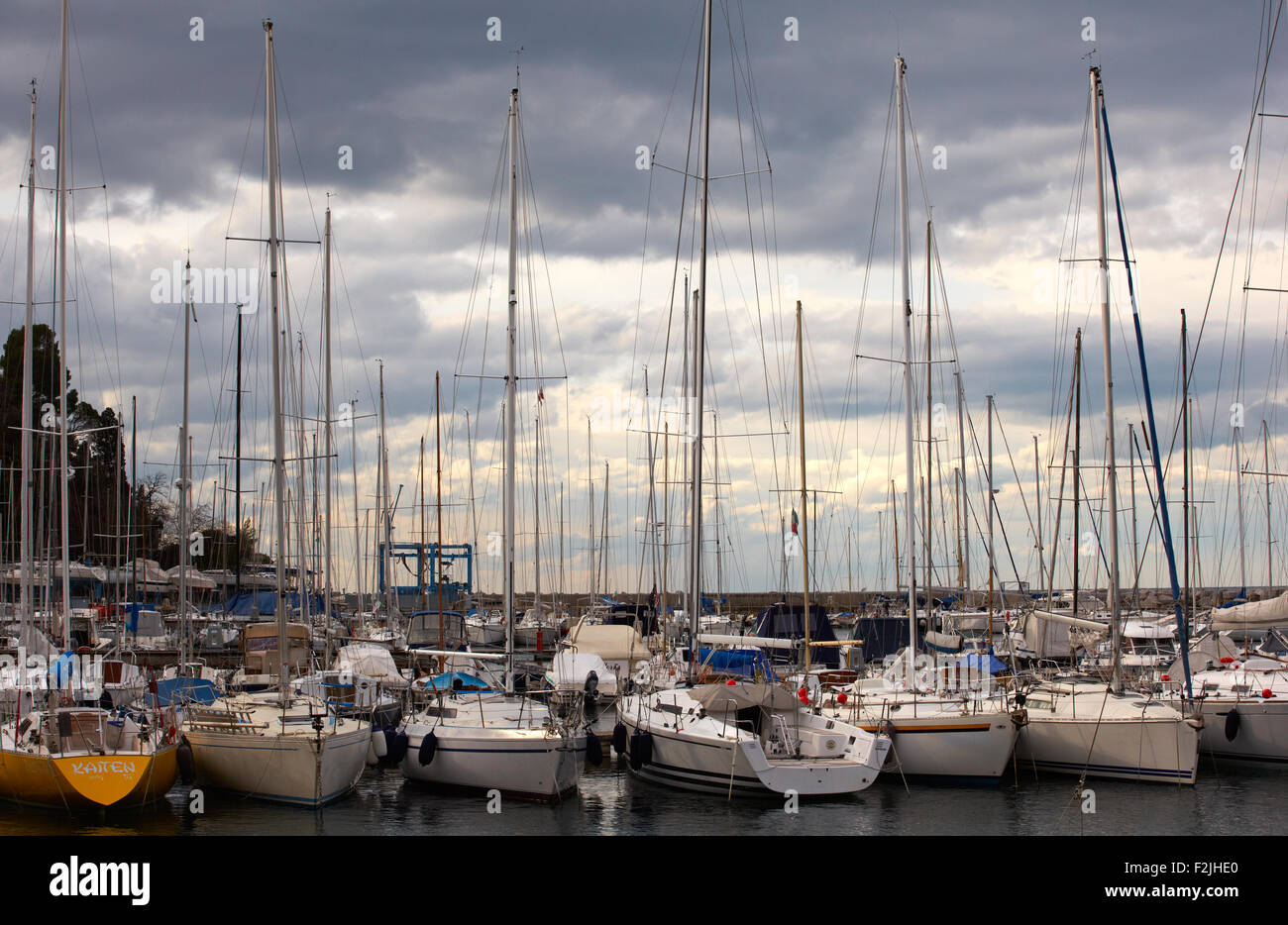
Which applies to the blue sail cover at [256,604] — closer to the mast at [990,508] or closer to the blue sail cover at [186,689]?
the blue sail cover at [186,689]

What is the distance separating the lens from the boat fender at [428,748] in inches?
930

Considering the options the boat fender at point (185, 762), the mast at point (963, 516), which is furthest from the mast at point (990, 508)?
the boat fender at point (185, 762)

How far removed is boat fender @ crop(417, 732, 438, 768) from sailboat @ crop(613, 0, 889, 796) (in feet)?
14.3

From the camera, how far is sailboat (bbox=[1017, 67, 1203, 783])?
985 inches

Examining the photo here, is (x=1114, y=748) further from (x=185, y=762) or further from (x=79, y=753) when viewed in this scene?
(x=79, y=753)

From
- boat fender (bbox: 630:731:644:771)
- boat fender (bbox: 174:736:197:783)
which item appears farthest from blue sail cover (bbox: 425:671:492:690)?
boat fender (bbox: 174:736:197:783)

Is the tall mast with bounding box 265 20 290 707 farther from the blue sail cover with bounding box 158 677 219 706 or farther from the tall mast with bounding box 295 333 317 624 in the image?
the tall mast with bounding box 295 333 317 624

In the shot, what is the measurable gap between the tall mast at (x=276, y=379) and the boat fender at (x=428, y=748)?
307 centimetres

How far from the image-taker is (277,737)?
2252 centimetres

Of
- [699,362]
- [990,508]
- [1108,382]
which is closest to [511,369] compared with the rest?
[699,362]

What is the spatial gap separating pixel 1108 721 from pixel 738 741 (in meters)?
9.04
